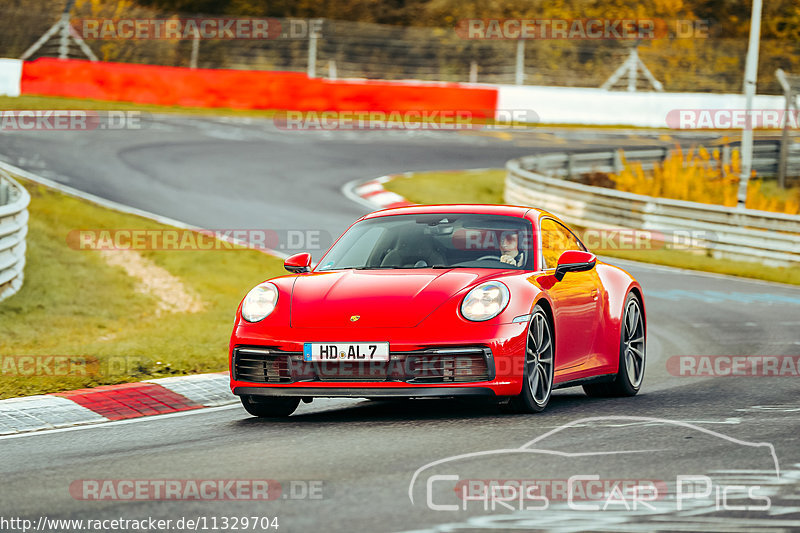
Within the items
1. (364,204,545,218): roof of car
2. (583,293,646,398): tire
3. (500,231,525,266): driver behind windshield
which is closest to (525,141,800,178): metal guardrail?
(583,293,646,398): tire

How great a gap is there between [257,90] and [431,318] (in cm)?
2985

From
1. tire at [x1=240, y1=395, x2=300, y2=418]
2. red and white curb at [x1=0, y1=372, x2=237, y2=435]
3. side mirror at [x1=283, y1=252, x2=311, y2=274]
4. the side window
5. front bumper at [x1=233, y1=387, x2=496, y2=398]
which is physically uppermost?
the side window

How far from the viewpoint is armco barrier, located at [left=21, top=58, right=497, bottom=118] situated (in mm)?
35031

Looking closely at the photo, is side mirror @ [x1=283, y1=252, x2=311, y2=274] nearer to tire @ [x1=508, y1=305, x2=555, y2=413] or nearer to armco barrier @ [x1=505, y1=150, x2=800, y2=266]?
tire @ [x1=508, y1=305, x2=555, y2=413]

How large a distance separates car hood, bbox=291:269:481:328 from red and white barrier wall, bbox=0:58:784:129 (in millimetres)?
27031

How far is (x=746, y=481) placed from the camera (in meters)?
5.59

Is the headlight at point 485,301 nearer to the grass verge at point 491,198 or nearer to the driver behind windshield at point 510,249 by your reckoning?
the driver behind windshield at point 510,249

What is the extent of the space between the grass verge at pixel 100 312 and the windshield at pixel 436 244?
2.10 metres

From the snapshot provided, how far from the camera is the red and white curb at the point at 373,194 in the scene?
23.7m

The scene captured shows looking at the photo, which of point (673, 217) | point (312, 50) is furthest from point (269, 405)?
point (312, 50)

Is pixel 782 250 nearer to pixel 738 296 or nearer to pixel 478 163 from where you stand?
pixel 738 296

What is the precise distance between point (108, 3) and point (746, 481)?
43297 mm

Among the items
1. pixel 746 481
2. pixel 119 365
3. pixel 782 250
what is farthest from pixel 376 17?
pixel 746 481

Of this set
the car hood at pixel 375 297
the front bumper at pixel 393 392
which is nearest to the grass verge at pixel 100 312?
the car hood at pixel 375 297
